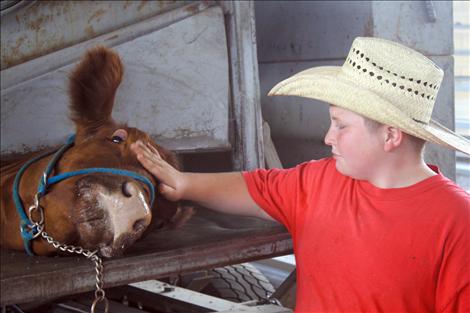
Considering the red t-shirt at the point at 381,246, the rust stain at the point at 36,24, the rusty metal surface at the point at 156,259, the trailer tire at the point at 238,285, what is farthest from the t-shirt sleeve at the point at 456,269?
the rust stain at the point at 36,24

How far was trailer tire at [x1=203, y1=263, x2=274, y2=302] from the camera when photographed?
376 cm

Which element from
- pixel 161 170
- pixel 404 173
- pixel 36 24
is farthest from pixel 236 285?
pixel 404 173

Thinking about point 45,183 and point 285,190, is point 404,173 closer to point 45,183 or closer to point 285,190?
point 285,190

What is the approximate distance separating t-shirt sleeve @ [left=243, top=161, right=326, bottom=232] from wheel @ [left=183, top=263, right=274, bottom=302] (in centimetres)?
139

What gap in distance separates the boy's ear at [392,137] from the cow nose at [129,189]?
701 mm

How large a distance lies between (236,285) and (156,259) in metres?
1.75

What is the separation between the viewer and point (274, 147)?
3.85 m

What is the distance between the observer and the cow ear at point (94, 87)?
231 cm

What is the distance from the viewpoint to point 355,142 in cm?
204

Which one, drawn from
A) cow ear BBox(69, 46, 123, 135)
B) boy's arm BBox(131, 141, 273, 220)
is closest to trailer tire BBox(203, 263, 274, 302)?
boy's arm BBox(131, 141, 273, 220)

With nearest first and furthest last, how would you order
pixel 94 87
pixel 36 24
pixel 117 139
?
1. pixel 117 139
2. pixel 94 87
3. pixel 36 24

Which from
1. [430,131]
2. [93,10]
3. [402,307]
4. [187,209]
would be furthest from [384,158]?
[93,10]

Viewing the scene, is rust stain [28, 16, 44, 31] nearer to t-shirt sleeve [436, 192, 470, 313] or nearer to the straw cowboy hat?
the straw cowboy hat

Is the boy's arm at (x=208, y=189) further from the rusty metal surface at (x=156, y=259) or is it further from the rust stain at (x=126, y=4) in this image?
the rust stain at (x=126, y=4)
